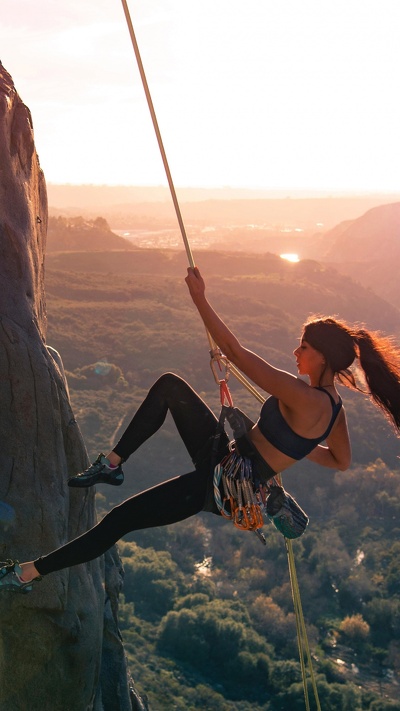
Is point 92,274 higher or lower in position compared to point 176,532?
higher

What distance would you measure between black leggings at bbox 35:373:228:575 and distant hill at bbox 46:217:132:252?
64.7 metres

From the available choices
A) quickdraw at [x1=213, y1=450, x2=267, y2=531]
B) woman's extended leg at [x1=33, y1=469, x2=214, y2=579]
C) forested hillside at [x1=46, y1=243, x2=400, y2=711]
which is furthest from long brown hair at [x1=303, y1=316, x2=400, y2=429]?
forested hillside at [x1=46, y1=243, x2=400, y2=711]

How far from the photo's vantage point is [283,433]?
154 inches

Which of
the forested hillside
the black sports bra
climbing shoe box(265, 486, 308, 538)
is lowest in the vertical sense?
the forested hillside

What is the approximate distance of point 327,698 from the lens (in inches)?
802

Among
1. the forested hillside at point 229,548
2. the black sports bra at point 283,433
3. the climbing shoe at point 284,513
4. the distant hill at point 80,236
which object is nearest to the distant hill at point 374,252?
the forested hillside at point 229,548

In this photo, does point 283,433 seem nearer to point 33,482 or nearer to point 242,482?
point 242,482

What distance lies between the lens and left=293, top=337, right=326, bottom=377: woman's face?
3908 millimetres

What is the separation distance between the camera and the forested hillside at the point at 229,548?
73.2 feet

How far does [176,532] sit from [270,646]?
8780 mm

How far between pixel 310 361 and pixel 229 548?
27959mm

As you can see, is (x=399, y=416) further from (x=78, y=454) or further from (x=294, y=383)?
(x=78, y=454)

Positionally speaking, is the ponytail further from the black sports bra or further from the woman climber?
the black sports bra

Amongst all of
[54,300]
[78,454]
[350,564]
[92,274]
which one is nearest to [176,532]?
[350,564]
